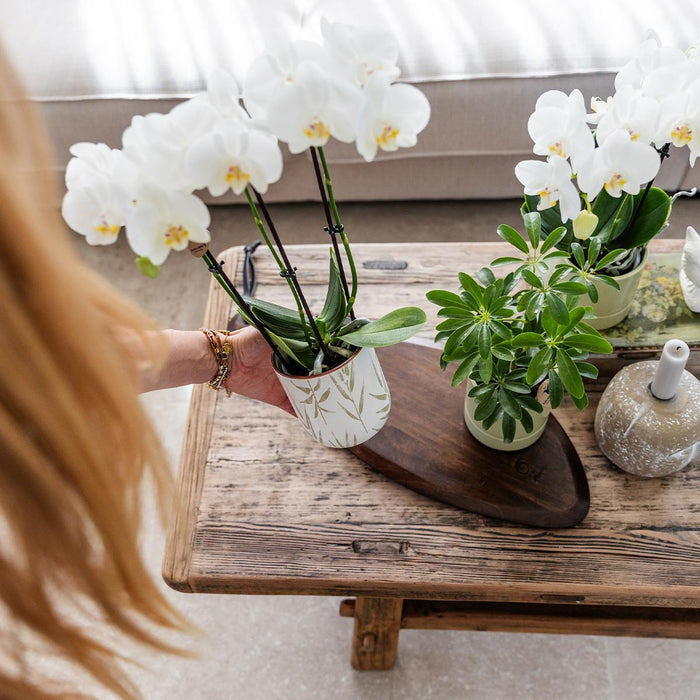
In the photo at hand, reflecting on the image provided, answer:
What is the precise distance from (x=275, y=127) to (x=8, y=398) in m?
0.26

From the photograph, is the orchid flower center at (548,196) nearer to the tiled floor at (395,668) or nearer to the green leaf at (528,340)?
the green leaf at (528,340)

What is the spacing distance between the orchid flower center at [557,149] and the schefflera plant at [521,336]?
74mm

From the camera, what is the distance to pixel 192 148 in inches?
19.6

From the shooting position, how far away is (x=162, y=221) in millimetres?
518

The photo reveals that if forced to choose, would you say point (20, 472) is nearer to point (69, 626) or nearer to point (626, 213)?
point (69, 626)

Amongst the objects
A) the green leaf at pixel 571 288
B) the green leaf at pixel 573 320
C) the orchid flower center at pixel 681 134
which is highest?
the orchid flower center at pixel 681 134

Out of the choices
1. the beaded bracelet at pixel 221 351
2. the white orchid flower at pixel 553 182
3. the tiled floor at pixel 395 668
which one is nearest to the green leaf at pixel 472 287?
the white orchid flower at pixel 553 182

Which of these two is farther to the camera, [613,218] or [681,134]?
[613,218]

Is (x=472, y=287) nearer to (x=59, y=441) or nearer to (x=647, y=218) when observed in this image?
(x=647, y=218)

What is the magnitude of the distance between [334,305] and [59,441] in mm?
390

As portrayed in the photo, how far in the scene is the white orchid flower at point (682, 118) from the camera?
66 centimetres

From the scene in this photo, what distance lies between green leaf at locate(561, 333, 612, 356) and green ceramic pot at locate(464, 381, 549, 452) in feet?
0.48

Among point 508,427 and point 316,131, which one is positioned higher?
point 316,131

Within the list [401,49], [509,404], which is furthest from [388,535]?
[401,49]
